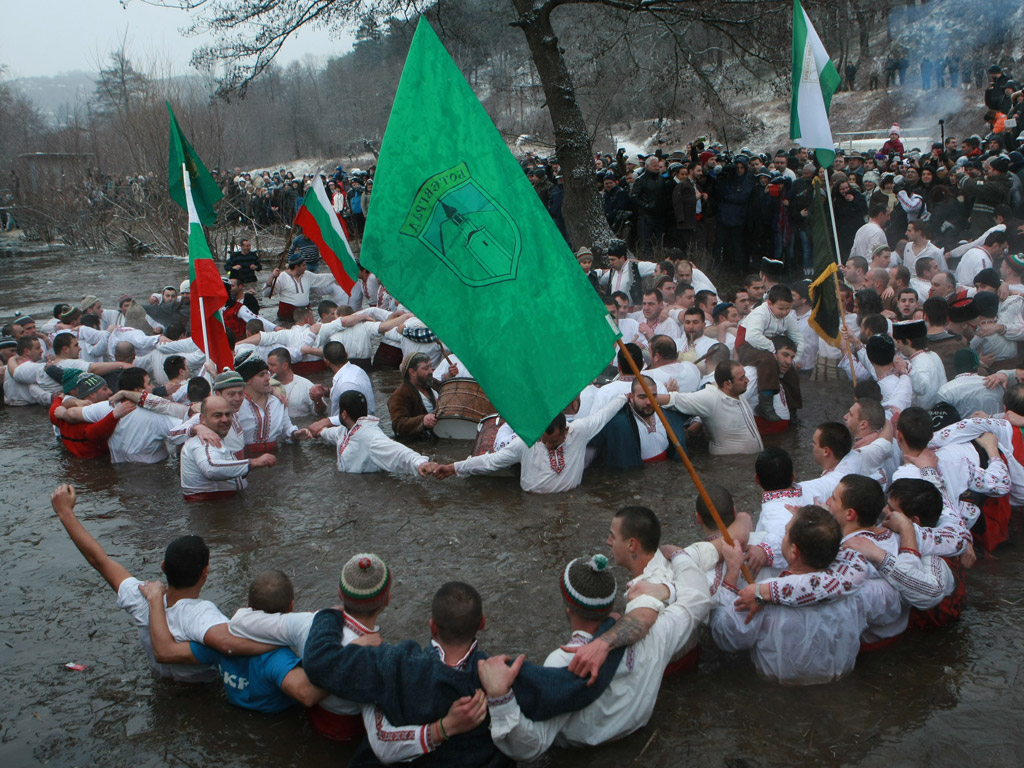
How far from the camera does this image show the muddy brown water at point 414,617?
3861 mm

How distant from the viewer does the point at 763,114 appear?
125ft

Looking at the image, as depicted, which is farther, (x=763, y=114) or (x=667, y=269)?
(x=763, y=114)

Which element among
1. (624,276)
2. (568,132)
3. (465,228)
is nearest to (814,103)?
(624,276)

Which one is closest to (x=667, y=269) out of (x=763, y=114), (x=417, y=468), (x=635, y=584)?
(x=417, y=468)

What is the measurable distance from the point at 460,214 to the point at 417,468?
11.0ft

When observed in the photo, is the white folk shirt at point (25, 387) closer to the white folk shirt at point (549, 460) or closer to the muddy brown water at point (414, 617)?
the muddy brown water at point (414, 617)

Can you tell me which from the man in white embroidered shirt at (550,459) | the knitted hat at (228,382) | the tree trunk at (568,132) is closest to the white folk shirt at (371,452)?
the man in white embroidered shirt at (550,459)

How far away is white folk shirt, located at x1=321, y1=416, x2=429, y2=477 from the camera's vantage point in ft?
22.8

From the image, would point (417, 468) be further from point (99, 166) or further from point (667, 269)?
point (99, 166)

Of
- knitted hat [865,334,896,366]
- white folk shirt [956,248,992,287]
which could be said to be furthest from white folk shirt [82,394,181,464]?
white folk shirt [956,248,992,287]

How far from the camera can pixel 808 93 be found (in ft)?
27.2

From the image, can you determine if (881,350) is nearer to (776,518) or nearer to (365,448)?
(776,518)

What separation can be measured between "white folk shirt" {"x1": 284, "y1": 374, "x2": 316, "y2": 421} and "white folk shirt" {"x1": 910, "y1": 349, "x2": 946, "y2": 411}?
228 inches

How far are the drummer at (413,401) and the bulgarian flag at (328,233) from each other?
7.73 feet
